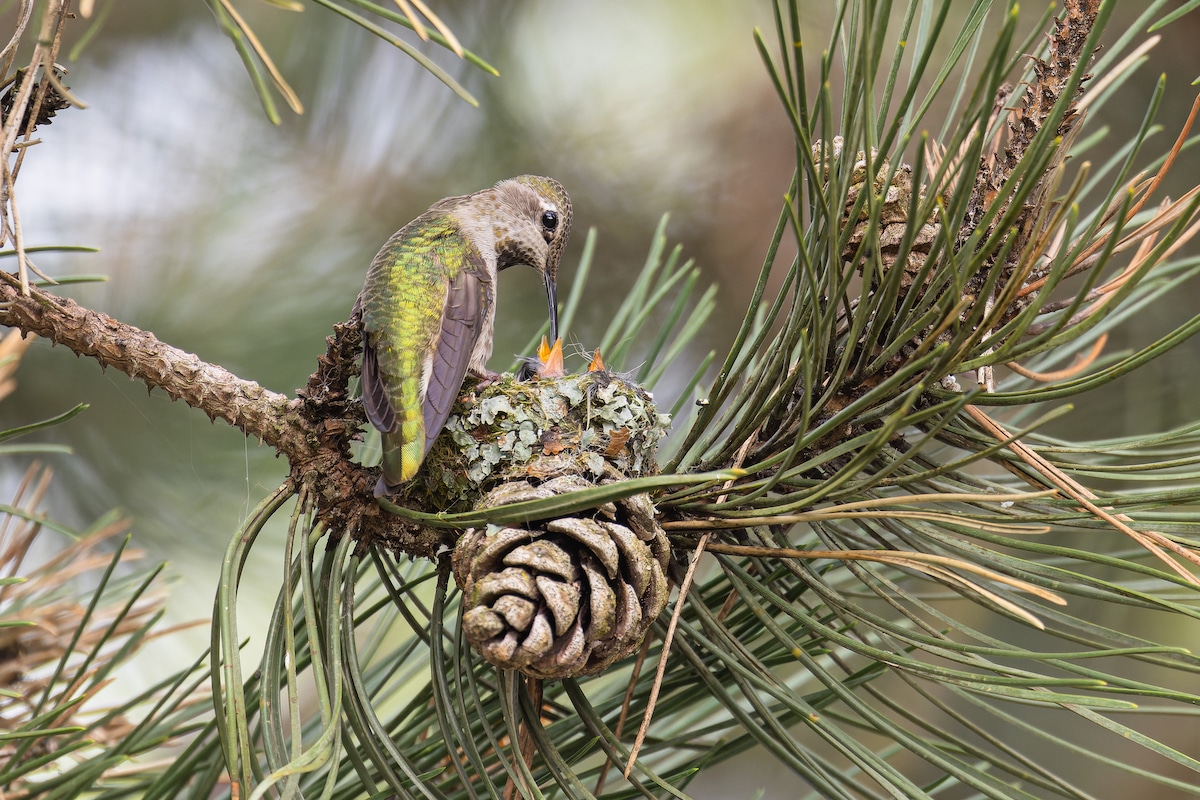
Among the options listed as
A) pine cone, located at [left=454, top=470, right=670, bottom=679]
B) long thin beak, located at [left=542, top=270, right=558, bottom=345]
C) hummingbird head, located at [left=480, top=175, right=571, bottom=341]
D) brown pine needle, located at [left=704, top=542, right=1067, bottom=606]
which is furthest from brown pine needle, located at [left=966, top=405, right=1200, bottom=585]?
hummingbird head, located at [left=480, top=175, right=571, bottom=341]

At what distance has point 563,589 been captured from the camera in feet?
2.75

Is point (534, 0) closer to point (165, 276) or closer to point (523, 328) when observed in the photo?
point (523, 328)

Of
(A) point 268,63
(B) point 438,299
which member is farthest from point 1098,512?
(B) point 438,299

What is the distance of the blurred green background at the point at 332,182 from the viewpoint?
2010 mm

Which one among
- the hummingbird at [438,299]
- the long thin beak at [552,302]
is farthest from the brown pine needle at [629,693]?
the long thin beak at [552,302]

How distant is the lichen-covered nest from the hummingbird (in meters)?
0.05

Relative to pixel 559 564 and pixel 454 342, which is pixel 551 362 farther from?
pixel 559 564

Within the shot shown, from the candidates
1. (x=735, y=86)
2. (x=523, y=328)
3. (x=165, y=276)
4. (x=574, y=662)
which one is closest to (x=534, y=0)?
(x=735, y=86)

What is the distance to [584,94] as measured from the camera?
250 centimetres

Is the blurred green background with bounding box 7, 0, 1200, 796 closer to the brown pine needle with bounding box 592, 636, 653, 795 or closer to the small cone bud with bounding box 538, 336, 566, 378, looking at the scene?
the small cone bud with bounding box 538, 336, 566, 378

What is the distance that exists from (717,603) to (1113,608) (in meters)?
1.67

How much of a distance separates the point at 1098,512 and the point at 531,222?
1.57 meters

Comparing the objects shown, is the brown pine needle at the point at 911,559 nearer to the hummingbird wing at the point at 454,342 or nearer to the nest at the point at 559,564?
the nest at the point at 559,564

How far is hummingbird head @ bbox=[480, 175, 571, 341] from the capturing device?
214cm
